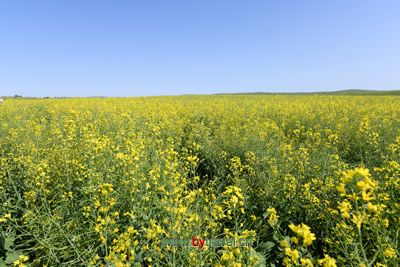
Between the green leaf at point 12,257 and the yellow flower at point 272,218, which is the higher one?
the yellow flower at point 272,218

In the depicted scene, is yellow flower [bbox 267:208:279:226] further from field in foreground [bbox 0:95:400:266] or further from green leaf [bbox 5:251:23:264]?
green leaf [bbox 5:251:23:264]

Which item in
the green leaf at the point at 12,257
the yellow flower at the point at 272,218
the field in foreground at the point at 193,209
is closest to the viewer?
the field in foreground at the point at 193,209

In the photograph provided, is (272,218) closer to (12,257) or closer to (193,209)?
(193,209)

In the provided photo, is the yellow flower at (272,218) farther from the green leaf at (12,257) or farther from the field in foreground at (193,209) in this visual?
the green leaf at (12,257)

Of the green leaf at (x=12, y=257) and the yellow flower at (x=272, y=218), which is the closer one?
the yellow flower at (x=272, y=218)

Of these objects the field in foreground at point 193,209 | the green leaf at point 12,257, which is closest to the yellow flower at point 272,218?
the field in foreground at point 193,209

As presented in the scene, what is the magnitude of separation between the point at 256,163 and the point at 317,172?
2.84ft

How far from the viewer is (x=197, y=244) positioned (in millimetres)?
1956

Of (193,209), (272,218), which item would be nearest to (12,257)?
(193,209)

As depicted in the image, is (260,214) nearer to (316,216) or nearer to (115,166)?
(316,216)

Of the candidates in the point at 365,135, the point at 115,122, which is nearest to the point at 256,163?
the point at 365,135

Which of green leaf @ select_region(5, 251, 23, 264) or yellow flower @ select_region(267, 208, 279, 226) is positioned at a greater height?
yellow flower @ select_region(267, 208, 279, 226)

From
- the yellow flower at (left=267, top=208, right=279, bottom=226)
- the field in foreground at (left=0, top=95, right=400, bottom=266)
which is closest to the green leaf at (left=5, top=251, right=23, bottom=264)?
the field in foreground at (left=0, top=95, right=400, bottom=266)

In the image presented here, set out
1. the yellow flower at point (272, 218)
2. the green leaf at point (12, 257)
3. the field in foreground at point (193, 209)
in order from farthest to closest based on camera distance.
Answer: the green leaf at point (12, 257) → the yellow flower at point (272, 218) → the field in foreground at point (193, 209)
